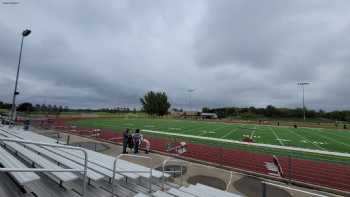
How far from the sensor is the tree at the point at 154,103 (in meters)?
90.6

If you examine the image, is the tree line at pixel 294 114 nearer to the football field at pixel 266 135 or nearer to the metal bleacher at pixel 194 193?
the football field at pixel 266 135

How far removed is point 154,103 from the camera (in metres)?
90.9

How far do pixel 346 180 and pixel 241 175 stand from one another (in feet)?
16.8

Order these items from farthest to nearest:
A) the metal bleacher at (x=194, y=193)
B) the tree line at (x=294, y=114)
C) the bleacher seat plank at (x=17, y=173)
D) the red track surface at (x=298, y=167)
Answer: the tree line at (x=294, y=114), the red track surface at (x=298, y=167), the metal bleacher at (x=194, y=193), the bleacher seat plank at (x=17, y=173)

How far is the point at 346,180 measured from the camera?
9250 mm

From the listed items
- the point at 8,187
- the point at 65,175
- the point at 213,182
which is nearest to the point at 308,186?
the point at 213,182

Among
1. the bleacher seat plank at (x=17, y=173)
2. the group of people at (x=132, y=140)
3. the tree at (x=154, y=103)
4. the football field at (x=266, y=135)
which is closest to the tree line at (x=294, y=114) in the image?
the tree at (x=154, y=103)

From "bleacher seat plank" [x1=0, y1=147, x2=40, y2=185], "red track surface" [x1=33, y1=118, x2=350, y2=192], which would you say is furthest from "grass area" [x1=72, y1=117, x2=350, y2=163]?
"bleacher seat plank" [x1=0, y1=147, x2=40, y2=185]

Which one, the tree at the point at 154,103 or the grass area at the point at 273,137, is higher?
the tree at the point at 154,103

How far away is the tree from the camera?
297 ft

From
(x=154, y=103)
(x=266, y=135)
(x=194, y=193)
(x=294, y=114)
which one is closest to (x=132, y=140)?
(x=194, y=193)

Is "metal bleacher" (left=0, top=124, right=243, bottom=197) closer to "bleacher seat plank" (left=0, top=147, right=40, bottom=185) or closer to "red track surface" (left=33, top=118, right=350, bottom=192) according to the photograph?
"bleacher seat plank" (left=0, top=147, right=40, bottom=185)

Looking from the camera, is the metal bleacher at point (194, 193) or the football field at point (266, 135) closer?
the metal bleacher at point (194, 193)

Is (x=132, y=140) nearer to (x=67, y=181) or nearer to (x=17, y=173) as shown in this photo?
(x=67, y=181)
